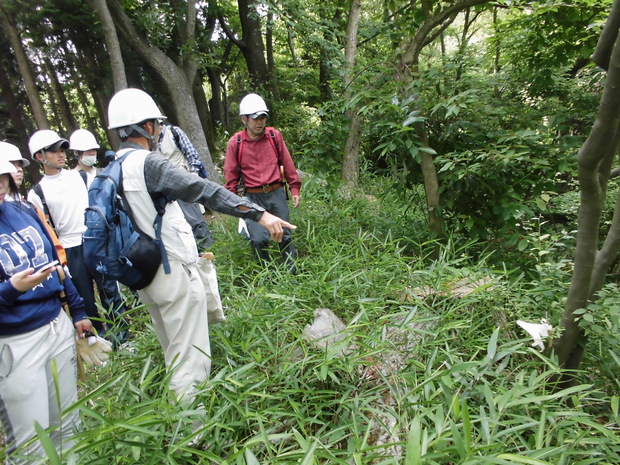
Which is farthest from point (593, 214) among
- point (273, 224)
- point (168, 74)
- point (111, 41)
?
point (168, 74)

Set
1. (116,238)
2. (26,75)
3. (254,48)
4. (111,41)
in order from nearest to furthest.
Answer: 1. (116,238)
2. (111,41)
3. (26,75)
4. (254,48)

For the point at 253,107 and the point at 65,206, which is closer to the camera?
the point at 65,206

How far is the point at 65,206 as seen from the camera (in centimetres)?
317

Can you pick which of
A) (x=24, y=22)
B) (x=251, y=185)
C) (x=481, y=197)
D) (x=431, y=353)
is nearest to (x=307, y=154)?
(x=251, y=185)

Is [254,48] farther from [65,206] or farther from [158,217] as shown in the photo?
[158,217]

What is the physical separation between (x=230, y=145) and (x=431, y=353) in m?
2.66

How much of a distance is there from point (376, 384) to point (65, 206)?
115 inches

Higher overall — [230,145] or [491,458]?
[230,145]

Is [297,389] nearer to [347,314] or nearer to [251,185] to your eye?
[347,314]

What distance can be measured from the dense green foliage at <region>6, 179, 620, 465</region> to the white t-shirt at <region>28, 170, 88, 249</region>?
1.06 m

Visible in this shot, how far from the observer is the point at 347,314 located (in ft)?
8.40

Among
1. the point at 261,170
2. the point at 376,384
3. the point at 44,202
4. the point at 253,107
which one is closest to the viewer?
the point at 376,384

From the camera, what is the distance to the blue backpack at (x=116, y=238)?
1681 millimetres

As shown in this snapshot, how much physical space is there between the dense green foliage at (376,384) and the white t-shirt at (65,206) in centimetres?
106
